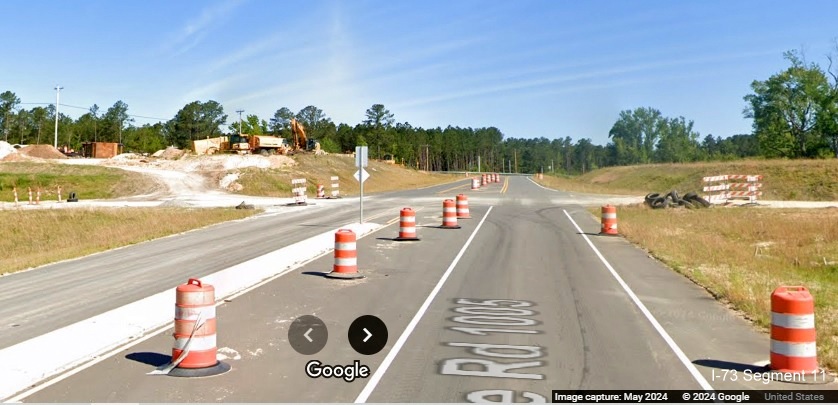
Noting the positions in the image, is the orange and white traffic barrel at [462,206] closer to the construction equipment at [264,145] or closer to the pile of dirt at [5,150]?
the construction equipment at [264,145]

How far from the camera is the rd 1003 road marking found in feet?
25.6

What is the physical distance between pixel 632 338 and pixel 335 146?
510 feet

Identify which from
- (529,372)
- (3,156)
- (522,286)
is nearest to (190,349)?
(529,372)

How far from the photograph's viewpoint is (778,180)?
6800cm

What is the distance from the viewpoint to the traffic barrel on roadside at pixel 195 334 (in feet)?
28.3

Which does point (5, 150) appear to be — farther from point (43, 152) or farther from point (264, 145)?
point (264, 145)

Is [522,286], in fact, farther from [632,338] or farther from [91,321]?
[91,321]

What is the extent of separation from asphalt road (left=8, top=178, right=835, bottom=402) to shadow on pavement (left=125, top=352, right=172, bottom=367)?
0.08 feet

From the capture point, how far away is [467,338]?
10406 mm

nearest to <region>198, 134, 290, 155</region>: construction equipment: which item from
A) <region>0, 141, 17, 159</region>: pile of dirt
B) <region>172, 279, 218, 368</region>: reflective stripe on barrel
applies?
<region>0, 141, 17, 159</region>: pile of dirt

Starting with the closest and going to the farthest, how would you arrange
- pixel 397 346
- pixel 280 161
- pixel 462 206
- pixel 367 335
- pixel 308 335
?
1. pixel 397 346
2. pixel 367 335
3. pixel 308 335
4. pixel 462 206
5. pixel 280 161

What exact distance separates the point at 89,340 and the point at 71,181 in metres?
56.5

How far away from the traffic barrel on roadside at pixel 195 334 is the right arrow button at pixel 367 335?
6.25ft

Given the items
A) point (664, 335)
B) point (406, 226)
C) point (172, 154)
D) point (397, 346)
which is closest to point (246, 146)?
point (172, 154)
